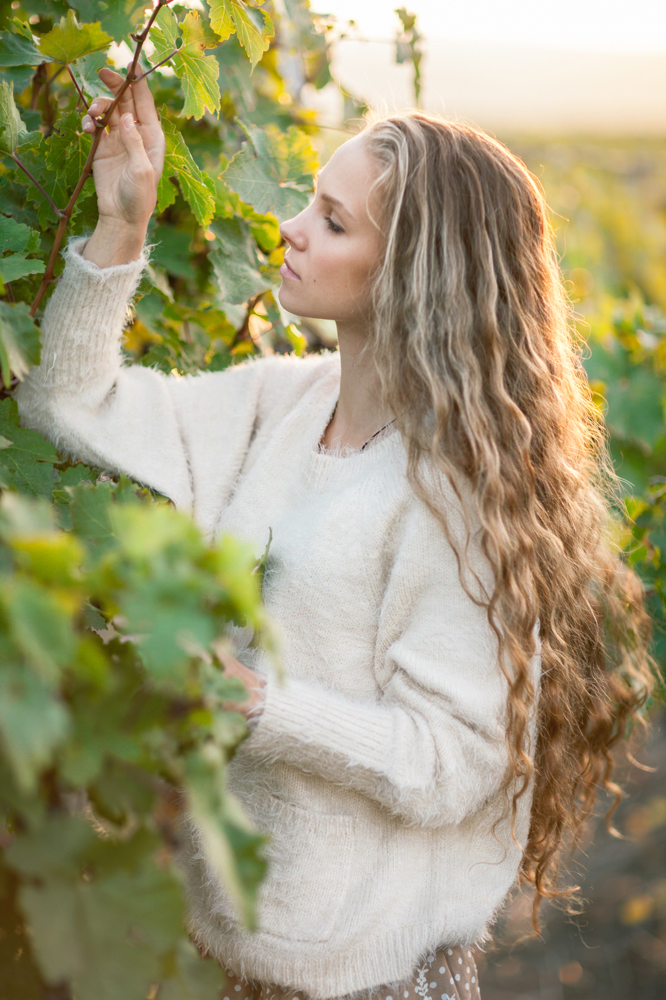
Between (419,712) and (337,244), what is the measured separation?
0.62 metres

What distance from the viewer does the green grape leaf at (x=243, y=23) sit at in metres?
0.89

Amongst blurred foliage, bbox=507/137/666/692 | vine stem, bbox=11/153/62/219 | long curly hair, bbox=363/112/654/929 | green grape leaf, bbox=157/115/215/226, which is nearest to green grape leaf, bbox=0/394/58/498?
vine stem, bbox=11/153/62/219

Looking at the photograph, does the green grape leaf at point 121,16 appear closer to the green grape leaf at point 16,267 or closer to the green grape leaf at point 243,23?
the green grape leaf at point 243,23

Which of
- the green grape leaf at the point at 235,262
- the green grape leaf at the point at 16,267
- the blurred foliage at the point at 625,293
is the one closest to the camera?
the green grape leaf at the point at 16,267

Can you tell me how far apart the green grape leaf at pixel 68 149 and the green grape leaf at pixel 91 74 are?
34 mm

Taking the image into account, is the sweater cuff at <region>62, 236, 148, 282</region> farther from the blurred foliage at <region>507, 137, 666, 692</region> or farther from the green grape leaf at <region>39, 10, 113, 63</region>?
the blurred foliage at <region>507, 137, 666, 692</region>

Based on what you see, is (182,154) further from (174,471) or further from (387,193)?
(174,471)

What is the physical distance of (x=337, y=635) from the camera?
1.04m

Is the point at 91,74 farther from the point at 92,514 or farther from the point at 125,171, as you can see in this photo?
the point at 92,514

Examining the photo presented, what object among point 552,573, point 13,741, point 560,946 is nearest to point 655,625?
point 552,573

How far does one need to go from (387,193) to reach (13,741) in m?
0.90

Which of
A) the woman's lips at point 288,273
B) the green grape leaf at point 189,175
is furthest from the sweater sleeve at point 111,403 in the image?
the woman's lips at point 288,273

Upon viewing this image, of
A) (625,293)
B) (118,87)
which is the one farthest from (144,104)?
(625,293)

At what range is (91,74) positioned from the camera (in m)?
0.97
